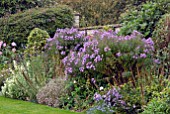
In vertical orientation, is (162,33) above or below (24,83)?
above

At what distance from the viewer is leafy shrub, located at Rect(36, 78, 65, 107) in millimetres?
7840

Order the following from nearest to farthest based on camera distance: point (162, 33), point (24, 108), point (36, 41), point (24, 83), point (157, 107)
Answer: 1. point (157, 107)
2. point (24, 108)
3. point (162, 33)
4. point (24, 83)
5. point (36, 41)

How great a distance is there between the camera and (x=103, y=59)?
292 inches

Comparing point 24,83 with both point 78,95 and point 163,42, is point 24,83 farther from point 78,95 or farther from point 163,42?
point 163,42

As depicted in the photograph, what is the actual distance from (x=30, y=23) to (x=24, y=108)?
5.55 metres

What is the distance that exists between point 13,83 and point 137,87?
9.98 feet

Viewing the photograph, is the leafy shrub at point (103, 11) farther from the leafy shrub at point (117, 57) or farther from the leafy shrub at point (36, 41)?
the leafy shrub at point (117, 57)

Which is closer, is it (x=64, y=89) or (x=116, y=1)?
(x=64, y=89)

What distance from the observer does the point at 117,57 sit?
7379 millimetres

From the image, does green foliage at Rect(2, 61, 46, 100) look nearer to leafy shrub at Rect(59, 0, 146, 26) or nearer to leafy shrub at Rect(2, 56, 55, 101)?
leafy shrub at Rect(2, 56, 55, 101)

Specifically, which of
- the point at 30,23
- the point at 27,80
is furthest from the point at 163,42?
the point at 30,23

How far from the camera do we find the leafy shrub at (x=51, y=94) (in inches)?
309

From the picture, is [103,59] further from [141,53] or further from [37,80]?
[37,80]

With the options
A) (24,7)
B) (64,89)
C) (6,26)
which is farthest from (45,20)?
(64,89)
